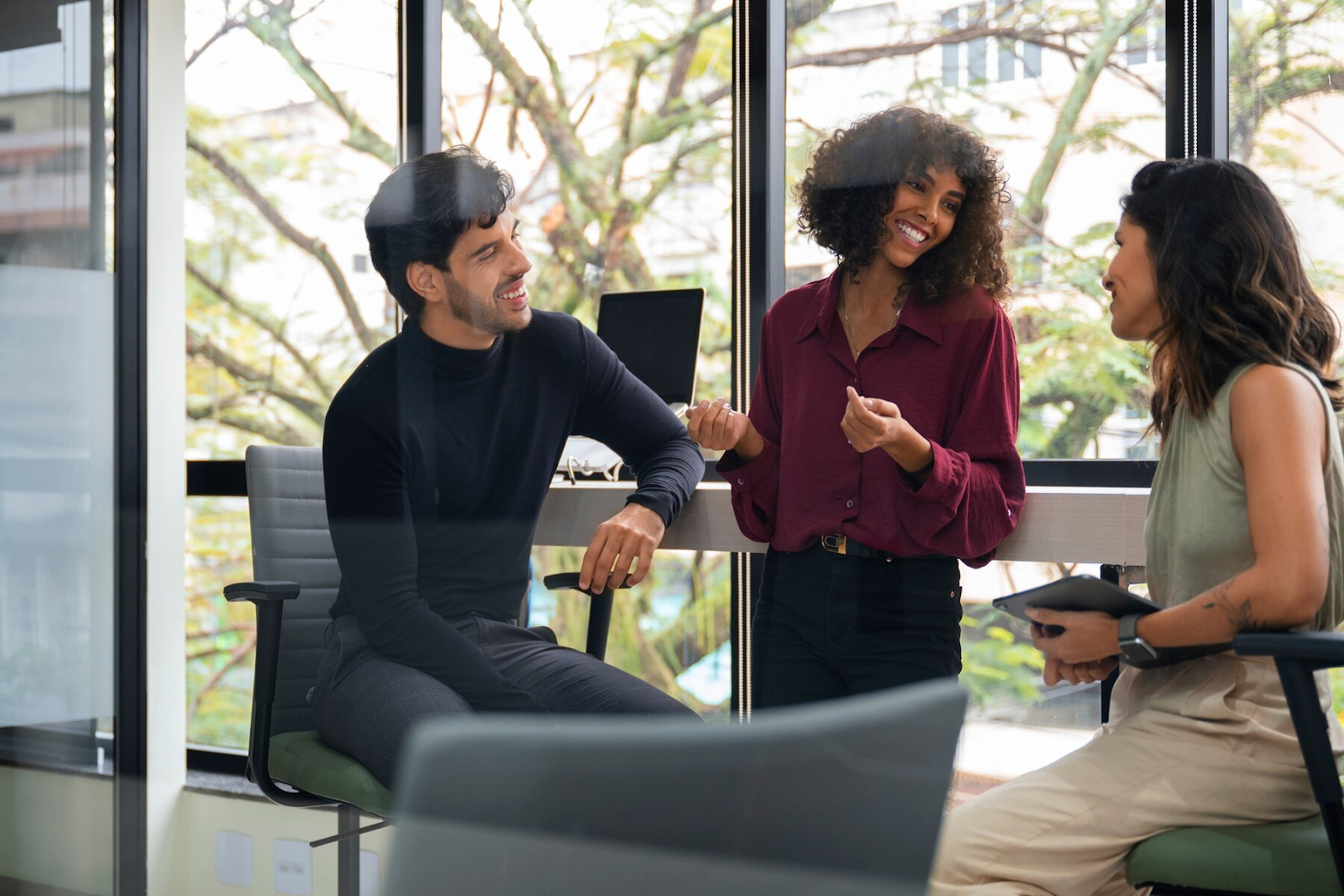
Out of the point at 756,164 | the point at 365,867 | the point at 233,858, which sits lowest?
the point at 233,858

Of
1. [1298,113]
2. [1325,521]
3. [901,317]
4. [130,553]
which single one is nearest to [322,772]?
[130,553]

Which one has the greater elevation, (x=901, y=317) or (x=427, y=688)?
(x=901, y=317)

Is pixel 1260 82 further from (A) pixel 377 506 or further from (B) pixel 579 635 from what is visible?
(A) pixel 377 506

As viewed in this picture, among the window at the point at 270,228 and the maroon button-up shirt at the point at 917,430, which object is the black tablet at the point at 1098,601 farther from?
the window at the point at 270,228

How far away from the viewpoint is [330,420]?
1.22 m

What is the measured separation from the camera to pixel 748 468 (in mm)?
1215

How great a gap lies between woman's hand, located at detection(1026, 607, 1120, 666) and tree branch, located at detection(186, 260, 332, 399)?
2.74 feet

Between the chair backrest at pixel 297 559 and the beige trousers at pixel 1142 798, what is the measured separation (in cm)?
75

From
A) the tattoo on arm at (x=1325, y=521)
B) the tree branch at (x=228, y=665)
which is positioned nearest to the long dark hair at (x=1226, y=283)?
the tattoo on arm at (x=1325, y=521)

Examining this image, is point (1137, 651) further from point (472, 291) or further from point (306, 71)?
point (306, 71)

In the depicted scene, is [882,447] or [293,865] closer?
[882,447]

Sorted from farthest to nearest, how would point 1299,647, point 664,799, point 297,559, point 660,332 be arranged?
point 660,332 → point 297,559 → point 1299,647 → point 664,799

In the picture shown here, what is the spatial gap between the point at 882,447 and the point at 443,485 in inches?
18.3

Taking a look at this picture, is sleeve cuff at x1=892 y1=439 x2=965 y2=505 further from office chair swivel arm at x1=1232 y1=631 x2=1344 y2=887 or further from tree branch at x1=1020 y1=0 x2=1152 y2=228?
tree branch at x1=1020 y1=0 x2=1152 y2=228
